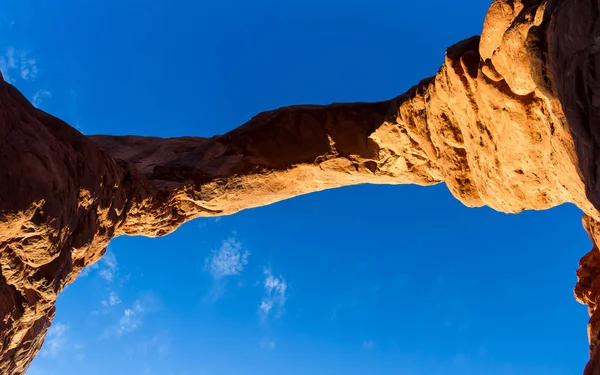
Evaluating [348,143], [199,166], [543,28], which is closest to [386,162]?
[348,143]

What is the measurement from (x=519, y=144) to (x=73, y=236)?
→ 682 centimetres

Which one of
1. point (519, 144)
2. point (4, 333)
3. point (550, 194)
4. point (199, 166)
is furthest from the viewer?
point (199, 166)

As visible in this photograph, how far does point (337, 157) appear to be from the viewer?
32.0 feet

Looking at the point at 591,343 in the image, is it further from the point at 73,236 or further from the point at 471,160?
the point at 73,236

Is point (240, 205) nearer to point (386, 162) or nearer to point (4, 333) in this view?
point (386, 162)

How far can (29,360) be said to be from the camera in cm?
650

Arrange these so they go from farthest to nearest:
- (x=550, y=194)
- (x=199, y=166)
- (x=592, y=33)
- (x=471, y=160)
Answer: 1. (x=199, y=166)
2. (x=471, y=160)
3. (x=550, y=194)
4. (x=592, y=33)

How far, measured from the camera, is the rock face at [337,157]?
4.71m

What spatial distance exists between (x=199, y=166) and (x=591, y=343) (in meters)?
8.88

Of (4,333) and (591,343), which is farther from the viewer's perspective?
(591,343)

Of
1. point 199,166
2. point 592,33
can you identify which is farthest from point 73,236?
point 592,33

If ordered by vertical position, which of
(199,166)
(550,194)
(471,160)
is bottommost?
(550,194)

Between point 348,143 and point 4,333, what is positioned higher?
point 348,143

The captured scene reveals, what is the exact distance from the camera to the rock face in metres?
4.71
